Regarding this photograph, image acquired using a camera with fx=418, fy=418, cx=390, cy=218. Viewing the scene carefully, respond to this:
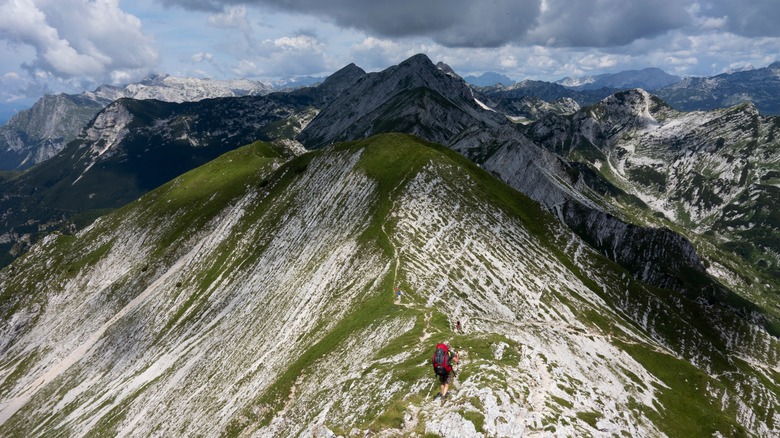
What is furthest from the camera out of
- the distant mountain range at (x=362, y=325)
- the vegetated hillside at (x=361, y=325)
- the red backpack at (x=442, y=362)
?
the vegetated hillside at (x=361, y=325)

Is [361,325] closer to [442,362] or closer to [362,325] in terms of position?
[362,325]

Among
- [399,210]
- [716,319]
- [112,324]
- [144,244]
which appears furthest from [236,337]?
[716,319]

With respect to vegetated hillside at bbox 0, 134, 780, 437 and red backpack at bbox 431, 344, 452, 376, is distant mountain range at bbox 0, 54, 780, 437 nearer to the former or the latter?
vegetated hillside at bbox 0, 134, 780, 437

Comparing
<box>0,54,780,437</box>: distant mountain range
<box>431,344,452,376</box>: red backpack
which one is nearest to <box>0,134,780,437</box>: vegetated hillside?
<box>0,54,780,437</box>: distant mountain range

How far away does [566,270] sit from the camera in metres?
102

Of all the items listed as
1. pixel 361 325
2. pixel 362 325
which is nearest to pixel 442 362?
pixel 362 325

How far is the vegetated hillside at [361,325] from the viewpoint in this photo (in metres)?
40.6

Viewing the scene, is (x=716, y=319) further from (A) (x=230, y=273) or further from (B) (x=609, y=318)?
(A) (x=230, y=273)

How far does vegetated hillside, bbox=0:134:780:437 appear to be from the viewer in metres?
40.6

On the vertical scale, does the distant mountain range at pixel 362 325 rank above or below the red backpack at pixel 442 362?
below

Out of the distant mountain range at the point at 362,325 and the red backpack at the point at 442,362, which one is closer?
the red backpack at the point at 442,362

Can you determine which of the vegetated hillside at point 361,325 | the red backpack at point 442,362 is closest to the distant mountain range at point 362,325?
the vegetated hillside at point 361,325

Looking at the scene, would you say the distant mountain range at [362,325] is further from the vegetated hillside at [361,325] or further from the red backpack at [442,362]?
the red backpack at [442,362]

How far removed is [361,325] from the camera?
202 feet
